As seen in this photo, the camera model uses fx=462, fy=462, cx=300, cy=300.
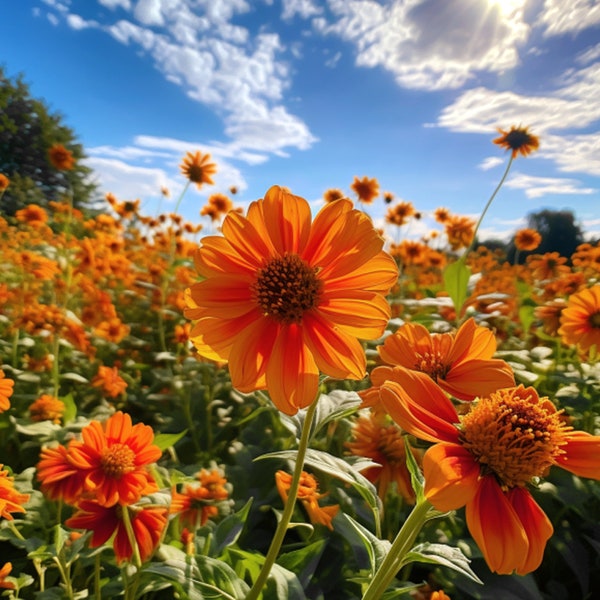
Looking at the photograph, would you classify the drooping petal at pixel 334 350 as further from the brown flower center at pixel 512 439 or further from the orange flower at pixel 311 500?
the orange flower at pixel 311 500

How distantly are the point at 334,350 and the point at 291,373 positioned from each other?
64 mm

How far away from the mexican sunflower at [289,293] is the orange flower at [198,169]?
2.84 m

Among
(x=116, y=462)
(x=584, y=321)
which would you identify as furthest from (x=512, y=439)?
(x=584, y=321)

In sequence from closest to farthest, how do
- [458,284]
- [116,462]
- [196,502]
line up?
[116,462] < [196,502] < [458,284]

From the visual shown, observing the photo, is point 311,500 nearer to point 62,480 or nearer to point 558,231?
point 62,480

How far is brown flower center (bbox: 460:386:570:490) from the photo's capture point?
0.51 meters

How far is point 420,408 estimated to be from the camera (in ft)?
1.69

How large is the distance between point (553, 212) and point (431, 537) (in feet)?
71.5

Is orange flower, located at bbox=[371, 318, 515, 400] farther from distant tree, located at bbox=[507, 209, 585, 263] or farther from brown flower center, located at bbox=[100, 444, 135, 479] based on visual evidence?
Result: distant tree, located at bbox=[507, 209, 585, 263]

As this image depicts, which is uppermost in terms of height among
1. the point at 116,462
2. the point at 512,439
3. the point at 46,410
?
the point at 512,439

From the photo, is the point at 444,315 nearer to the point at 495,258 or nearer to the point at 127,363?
the point at 127,363

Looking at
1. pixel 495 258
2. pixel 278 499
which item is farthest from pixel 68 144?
pixel 278 499

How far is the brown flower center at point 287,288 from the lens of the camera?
0.64 meters

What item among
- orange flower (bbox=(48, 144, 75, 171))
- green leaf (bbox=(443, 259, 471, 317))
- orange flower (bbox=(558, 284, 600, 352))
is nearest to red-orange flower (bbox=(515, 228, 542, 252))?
orange flower (bbox=(558, 284, 600, 352))
